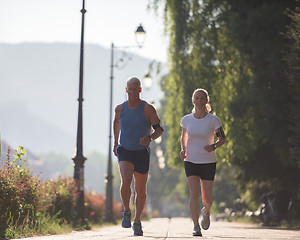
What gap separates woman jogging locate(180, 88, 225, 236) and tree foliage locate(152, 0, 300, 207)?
30.6ft

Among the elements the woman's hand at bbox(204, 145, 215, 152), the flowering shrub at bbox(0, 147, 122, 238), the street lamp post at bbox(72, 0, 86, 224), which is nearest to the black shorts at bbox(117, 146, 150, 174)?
the woman's hand at bbox(204, 145, 215, 152)

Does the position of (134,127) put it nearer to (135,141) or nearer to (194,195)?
(135,141)

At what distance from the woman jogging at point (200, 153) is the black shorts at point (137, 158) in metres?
0.71

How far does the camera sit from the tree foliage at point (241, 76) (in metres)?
19.8

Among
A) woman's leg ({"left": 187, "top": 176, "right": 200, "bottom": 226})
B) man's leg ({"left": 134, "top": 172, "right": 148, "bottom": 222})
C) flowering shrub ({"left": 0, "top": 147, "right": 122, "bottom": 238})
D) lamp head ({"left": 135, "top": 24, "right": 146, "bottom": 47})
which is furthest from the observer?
lamp head ({"left": 135, "top": 24, "right": 146, "bottom": 47})

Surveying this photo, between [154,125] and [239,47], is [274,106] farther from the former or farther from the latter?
[154,125]

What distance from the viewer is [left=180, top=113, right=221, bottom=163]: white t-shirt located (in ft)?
32.7

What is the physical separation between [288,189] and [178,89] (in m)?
5.11

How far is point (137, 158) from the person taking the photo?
376 inches

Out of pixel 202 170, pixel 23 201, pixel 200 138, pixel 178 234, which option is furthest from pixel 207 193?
pixel 23 201

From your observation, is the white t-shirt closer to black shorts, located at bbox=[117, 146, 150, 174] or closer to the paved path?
black shorts, located at bbox=[117, 146, 150, 174]

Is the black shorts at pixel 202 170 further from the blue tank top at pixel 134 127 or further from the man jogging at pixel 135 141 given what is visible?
the blue tank top at pixel 134 127

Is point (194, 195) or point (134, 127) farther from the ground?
point (134, 127)

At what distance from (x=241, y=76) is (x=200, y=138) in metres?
12.3
